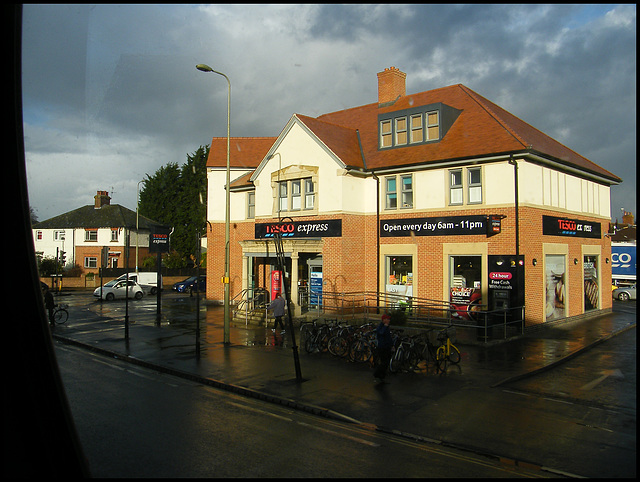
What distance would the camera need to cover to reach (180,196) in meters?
74.2

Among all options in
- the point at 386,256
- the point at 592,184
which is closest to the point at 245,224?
the point at 386,256

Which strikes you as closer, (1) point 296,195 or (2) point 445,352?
(2) point 445,352

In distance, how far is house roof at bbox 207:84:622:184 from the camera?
2105 cm

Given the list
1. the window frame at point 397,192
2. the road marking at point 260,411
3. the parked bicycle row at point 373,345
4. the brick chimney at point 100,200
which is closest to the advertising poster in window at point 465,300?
the window frame at point 397,192

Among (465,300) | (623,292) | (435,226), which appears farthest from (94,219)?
(623,292)

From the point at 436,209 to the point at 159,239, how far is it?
1467 centimetres

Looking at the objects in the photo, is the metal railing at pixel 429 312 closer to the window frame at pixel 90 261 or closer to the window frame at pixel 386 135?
the window frame at pixel 386 135

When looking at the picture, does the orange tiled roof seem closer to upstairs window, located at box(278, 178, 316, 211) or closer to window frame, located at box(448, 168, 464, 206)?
upstairs window, located at box(278, 178, 316, 211)

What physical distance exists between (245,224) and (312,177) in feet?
22.4

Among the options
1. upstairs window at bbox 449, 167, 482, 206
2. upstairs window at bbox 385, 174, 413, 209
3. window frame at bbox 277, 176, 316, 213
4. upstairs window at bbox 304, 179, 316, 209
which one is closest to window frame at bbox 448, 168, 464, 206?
upstairs window at bbox 449, 167, 482, 206

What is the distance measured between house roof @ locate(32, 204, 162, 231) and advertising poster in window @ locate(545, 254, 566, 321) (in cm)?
4526

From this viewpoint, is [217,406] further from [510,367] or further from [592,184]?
[592,184]

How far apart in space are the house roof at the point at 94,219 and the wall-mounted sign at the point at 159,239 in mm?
30170

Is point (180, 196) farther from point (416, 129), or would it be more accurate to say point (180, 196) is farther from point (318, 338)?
point (318, 338)
